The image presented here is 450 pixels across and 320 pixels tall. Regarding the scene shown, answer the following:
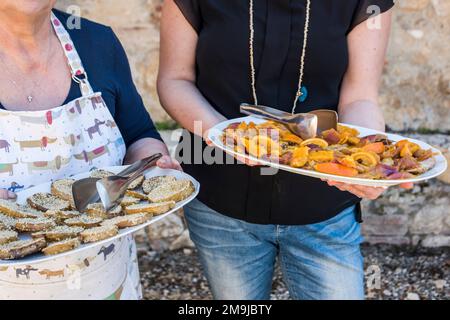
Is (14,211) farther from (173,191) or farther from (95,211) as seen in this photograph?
(173,191)

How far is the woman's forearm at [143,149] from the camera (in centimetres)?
161

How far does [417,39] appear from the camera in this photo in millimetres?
2609

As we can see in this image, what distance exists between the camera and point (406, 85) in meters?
2.69

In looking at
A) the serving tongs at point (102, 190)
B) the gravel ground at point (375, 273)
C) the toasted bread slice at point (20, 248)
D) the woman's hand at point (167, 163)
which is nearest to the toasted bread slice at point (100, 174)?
the serving tongs at point (102, 190)

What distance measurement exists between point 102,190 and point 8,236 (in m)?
0.22

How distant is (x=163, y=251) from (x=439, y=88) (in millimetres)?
1496

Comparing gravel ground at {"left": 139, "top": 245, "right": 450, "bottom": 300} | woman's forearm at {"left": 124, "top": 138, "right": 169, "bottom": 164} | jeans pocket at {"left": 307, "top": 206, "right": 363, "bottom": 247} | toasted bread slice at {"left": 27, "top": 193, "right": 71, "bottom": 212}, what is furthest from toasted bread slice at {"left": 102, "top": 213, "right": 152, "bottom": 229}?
gravel ground at {"left": 139, "top": 245, "right": 450, "bottom": 300}

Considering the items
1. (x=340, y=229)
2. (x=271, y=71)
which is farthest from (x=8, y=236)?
(x=340, y=229)

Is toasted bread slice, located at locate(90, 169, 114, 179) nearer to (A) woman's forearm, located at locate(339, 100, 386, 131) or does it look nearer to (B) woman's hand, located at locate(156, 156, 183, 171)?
(B) woman's hand, located at locate(156, 156, 183, 171)

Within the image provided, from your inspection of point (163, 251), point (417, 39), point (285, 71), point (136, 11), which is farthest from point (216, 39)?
point (163, 251)

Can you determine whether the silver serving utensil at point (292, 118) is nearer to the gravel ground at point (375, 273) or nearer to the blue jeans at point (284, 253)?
the blue jeans at point (284, 253)

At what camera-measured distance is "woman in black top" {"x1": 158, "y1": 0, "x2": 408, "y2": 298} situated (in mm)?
1498
